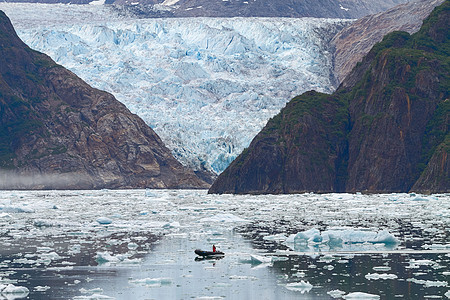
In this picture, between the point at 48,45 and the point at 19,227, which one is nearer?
the point at 19,227

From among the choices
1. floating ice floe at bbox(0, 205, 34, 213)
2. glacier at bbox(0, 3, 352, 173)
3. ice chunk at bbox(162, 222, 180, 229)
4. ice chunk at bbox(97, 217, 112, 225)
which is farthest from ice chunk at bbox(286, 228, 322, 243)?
glacier at bbox(0, 3, 352, 173)

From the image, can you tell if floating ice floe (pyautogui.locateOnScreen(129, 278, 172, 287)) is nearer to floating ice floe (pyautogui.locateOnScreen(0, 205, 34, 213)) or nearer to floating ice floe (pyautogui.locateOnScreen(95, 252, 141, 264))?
floating ice floe (pyautogui.locateOnScreen(95, 252, 141, 264))

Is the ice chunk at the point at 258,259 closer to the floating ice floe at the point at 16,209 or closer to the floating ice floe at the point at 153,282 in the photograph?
the floating ice floe at the point at 153,282

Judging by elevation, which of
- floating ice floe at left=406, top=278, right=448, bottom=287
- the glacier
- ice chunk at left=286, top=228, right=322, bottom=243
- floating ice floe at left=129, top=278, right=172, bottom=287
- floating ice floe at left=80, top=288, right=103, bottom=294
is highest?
the glacier

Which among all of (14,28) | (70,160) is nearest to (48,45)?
(14,28)

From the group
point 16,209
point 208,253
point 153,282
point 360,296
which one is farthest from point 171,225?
point 360,296

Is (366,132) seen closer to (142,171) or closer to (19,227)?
(142,171)

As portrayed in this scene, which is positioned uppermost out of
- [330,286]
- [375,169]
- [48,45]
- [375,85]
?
[48,45]
